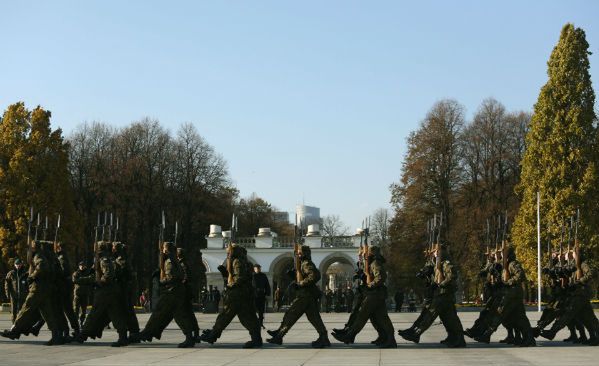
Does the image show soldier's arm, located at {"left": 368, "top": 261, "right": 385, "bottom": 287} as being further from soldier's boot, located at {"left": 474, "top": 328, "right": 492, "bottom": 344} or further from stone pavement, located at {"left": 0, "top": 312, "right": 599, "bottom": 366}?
soldier's boot, located at {"left": 474, "top": 328, "right": 492, "bottom": 344}

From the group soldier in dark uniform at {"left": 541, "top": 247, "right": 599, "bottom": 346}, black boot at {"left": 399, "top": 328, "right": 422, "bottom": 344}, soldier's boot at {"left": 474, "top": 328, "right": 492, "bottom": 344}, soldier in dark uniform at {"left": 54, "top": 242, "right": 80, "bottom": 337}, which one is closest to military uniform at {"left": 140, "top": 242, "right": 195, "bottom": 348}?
soldier in dark uniform at {"left": 54, "top": 242, "right": 80, "bottom": 337}

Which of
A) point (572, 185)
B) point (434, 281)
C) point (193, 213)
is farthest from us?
point (193, 213)

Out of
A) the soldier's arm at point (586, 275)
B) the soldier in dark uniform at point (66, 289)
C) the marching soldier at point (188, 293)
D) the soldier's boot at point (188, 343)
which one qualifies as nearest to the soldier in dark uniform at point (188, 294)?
the marching soldier at point (188, 293)

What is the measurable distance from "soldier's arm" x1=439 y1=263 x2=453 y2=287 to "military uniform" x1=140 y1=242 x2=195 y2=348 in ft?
17.4

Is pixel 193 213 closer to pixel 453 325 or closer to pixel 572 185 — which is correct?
pixel 572 185

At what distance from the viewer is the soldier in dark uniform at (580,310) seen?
21312 mm

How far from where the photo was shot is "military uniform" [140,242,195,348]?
2052cm

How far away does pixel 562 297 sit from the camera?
72.9ft

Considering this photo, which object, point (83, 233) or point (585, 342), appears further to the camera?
point (83, 233)

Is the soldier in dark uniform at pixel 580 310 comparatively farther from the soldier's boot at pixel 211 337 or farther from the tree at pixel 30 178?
the tree at pixel 30 178

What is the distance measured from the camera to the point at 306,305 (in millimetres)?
20531

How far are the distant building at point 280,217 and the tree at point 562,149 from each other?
52.0 metres

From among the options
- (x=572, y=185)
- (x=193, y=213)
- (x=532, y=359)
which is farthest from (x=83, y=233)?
(x=532, y=359)

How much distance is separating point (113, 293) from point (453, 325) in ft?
23.1
